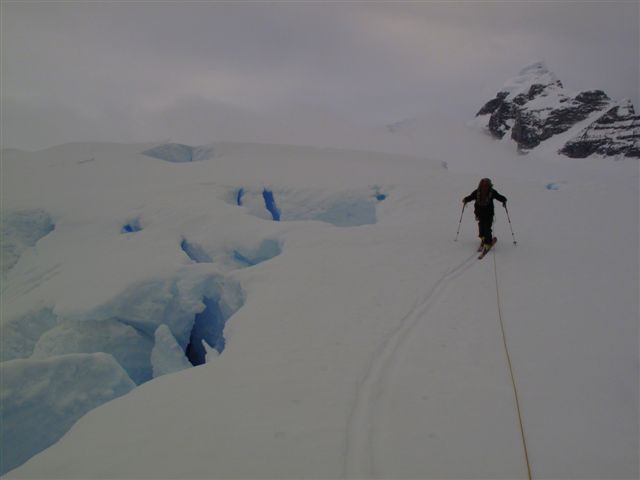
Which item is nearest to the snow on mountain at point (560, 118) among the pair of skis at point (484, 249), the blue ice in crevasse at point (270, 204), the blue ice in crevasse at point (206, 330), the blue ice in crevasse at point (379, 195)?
the blue ice in crevasse at point (379, 195)

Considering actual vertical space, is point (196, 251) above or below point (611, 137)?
below

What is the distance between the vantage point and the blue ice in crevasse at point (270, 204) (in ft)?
46.0

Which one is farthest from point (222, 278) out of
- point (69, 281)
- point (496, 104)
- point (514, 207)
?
point (496, 104)

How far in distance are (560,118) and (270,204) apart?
57561 mm

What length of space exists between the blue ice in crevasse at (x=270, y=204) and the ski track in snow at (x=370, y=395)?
31.4ft

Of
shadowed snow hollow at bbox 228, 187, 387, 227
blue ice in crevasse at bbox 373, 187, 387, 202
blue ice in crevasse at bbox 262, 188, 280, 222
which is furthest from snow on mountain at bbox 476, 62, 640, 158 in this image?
blue ice in crevasse at bbox 262, 188, 280, 222

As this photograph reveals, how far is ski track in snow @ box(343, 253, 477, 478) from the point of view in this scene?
8.54ft

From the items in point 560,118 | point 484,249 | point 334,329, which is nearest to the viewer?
point 334,329

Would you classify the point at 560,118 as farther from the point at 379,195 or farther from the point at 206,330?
the point at 206,330

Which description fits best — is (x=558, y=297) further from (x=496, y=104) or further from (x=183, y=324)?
(x=496, y=104)

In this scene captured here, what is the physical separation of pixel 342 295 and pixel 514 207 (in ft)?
25.5

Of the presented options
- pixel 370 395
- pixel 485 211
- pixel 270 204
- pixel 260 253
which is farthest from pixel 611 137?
pixel 370 395

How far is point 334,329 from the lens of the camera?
456 centimetres

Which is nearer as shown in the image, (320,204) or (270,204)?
(320,204)
